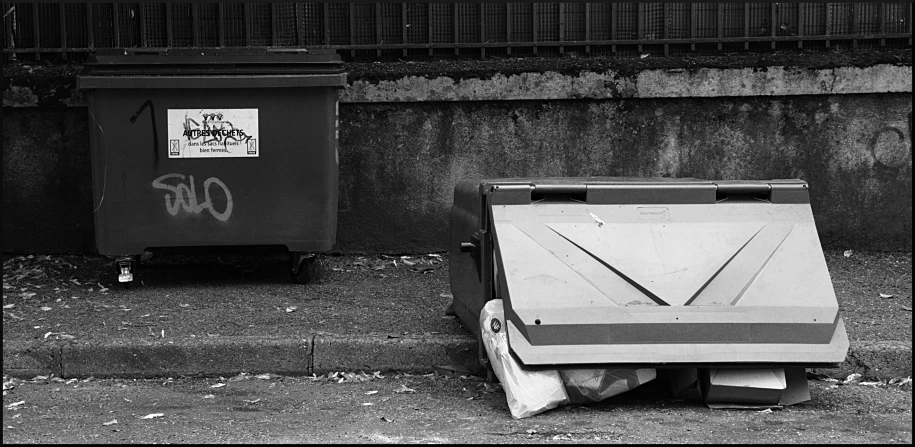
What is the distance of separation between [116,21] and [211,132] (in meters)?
1.85

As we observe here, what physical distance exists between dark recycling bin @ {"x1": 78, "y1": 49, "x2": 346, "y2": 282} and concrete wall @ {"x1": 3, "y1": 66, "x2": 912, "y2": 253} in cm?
96

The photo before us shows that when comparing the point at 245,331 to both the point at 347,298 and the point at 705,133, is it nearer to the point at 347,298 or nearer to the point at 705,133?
the point at 347,298

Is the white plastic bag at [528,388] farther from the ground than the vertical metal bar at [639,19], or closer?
closer

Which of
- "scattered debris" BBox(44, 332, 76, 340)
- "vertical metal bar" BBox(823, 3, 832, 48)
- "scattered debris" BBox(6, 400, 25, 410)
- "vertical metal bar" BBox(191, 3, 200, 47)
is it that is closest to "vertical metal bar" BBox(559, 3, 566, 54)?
"vertical metal bar" BBox(823, 3, 832, 48)

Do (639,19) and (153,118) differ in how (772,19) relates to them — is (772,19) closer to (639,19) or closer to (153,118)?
Answer: (639,19)

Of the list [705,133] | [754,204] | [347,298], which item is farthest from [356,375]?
[705,133]

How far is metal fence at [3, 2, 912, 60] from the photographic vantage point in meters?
7.13

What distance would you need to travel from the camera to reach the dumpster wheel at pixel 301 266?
20.1ft

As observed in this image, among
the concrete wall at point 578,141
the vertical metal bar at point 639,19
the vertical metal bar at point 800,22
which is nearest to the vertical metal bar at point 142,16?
the concrete wall at point 578,141

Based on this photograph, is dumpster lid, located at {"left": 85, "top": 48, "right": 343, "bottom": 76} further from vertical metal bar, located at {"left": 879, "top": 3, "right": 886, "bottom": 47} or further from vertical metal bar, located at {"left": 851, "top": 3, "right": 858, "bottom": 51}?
vertical metal bar, located at {"left": 879, "top": 3, "right": 886, "bottom": 47}

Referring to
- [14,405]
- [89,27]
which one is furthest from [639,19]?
[14,405]

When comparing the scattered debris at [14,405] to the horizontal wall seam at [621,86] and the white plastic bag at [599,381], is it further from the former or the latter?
the horizontal wall seam at [621,86]

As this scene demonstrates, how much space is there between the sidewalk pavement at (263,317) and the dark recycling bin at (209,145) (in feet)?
1.26

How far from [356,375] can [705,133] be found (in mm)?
3092
